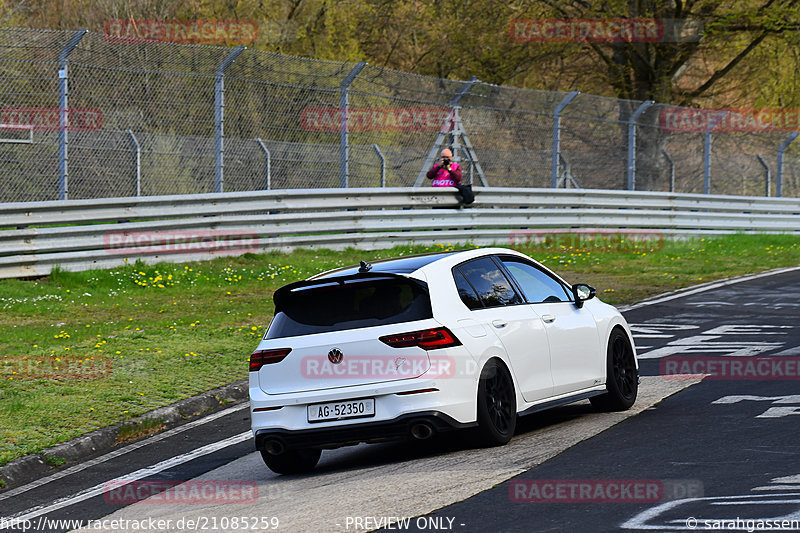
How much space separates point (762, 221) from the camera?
28078mm

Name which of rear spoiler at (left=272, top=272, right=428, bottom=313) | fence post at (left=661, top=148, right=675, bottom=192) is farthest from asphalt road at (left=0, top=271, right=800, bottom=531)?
fence post at (left=661, top=148, right=675, bottom=192)

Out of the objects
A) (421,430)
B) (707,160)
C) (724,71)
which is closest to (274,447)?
(421,430)

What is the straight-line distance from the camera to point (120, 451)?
913cm

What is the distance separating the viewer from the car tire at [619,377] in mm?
9406

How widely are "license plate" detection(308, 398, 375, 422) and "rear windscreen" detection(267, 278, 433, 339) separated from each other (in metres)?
0.51

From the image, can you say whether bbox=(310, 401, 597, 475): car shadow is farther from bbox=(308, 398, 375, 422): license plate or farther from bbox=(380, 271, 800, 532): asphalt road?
bbox=(380, 271, 800, 532): asphalt road

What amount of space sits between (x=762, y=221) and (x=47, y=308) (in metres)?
18.4

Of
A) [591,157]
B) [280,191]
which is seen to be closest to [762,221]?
[591,157]

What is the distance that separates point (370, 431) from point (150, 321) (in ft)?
22.8

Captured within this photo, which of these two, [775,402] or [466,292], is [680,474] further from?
[775,402]

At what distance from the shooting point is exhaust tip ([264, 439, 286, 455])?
7.92 metres

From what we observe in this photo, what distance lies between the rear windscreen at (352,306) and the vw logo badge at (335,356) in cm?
19

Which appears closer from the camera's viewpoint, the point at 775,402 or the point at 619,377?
the point at 775,402

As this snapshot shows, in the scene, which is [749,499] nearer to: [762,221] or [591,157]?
[591,157]
